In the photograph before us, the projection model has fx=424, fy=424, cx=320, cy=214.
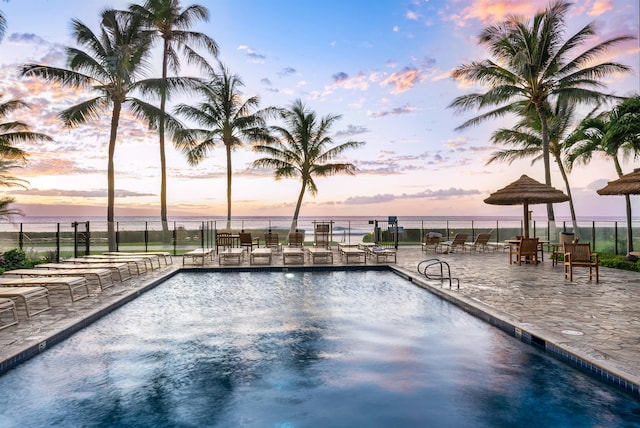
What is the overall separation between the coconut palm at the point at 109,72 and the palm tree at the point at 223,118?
5.12 m

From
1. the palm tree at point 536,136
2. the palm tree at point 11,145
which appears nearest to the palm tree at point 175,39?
the palm tree at point 11,145

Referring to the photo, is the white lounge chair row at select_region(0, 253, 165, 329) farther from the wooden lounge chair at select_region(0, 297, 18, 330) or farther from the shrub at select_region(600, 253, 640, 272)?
the shrub at select_region(600, 253, 640, 272)

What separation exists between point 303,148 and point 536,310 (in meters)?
18.9

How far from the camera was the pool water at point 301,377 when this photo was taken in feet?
13.4

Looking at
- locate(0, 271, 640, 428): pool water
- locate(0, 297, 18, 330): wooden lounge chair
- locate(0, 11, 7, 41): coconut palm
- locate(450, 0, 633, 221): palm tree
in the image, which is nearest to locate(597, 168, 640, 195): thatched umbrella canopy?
locate(450, 0, 633, 221): palm tree

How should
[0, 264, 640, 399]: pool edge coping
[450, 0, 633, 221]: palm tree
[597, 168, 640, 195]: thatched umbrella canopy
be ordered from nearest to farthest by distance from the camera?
[0, 264, 640, 399]: pool edge coping
[597, 168, 640, 195]: thatched umbrella canopy
[450, 0, 633, 221]: palm tree

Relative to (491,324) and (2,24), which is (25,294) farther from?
(2,24)

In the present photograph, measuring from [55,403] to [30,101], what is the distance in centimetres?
1645

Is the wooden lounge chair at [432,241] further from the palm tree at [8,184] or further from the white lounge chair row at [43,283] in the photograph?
the palm tree at [8,184]

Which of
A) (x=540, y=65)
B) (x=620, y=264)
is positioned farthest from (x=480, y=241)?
(x=540, y=65)

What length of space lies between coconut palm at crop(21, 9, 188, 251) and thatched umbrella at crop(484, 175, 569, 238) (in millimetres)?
13216

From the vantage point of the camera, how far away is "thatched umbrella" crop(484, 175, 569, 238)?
43.4 feet

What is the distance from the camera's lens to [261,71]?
18406 millimetres

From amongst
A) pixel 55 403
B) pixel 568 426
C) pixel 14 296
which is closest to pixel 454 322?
pixel 568 426
